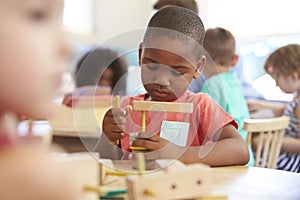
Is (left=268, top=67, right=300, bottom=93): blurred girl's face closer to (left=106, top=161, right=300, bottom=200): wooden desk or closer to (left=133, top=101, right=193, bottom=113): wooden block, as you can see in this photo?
(left=106, top=161, right=300, bottom=200): wooden desk

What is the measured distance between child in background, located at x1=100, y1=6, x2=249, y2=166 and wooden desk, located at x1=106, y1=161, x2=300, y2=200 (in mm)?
38

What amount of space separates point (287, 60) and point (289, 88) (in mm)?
124

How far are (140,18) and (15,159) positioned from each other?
11.2 ft

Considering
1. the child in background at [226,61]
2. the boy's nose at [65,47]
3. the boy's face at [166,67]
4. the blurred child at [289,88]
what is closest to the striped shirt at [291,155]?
Answer: the blurred child at [289,88]

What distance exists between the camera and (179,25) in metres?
0.79

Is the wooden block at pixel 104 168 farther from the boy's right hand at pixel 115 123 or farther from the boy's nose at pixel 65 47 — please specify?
the boy's nose at pixel 65 47

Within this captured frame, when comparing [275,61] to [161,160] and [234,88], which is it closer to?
[234,88]

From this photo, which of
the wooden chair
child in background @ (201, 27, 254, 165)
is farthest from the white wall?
the wooden chair

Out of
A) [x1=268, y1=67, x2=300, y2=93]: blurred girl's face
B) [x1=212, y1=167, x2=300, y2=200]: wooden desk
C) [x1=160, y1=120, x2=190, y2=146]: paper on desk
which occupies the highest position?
[x1=160, y1=120, x2=190, y2=146]: paper on desk

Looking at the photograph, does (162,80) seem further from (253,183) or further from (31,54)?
(31,54)

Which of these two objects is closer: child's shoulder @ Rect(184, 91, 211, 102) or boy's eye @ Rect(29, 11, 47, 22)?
boy's eye @ Rect(29, 11, 47, 22)

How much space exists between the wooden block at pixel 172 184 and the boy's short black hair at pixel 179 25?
333mm

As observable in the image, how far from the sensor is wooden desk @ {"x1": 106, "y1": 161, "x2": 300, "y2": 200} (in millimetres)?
586

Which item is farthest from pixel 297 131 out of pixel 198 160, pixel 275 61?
pixel 198 160
